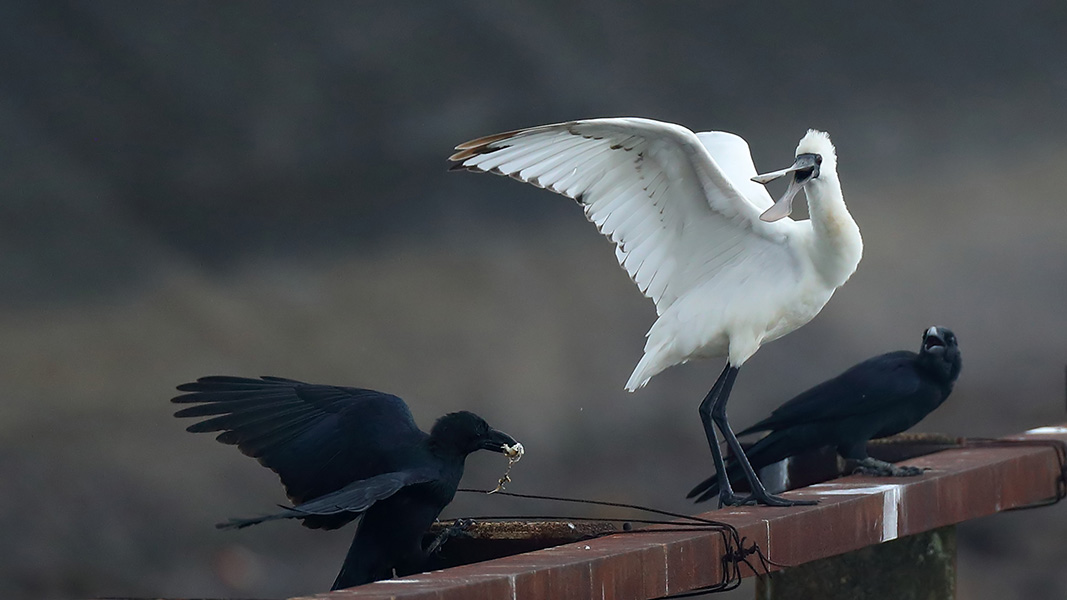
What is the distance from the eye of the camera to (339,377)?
8.43 meters

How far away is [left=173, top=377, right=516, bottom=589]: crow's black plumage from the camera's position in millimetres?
3848

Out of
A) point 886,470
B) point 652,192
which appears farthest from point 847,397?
point 652,192

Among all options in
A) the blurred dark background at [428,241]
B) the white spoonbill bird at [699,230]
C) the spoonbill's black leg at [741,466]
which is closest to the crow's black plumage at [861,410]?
the spoonbill's black leg at [741,466]

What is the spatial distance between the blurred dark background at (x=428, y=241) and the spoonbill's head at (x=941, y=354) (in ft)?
11.6

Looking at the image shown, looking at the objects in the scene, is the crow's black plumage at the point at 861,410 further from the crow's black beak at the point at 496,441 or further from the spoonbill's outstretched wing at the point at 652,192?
the crow's black beak at the point at 496,441

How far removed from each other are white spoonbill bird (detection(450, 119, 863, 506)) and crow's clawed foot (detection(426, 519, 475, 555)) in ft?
2.59

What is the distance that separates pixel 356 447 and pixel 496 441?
15.4 inches

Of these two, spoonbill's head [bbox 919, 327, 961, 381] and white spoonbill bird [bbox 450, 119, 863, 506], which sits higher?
white spoonbill bird [bbox 450, 119, 863, 506]

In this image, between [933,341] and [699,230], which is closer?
[699,230]

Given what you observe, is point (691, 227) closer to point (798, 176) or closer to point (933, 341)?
point (798, 176)

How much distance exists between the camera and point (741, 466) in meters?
4.56

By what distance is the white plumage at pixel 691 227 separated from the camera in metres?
4.24

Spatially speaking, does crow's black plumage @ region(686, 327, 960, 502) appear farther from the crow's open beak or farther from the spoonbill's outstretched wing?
the crow's open beak

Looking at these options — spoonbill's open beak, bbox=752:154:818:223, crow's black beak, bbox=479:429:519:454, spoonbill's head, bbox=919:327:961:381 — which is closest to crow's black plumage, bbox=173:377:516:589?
crow's black beak, bbox=479:429:519:454
